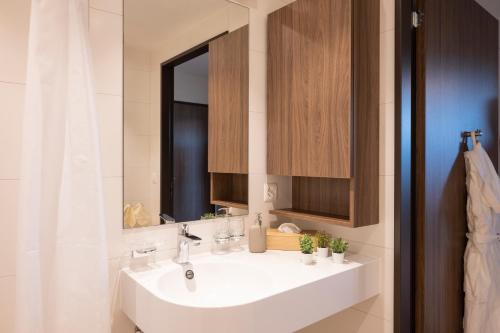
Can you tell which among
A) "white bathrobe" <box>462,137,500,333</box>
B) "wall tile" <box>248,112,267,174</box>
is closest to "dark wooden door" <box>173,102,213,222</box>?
"wall tile" <box>248,112,267,174</box>

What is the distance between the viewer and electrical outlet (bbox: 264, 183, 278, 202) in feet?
5.61

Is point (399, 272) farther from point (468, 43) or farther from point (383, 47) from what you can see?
point (468, 43)

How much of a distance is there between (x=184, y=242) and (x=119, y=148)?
1.42ft

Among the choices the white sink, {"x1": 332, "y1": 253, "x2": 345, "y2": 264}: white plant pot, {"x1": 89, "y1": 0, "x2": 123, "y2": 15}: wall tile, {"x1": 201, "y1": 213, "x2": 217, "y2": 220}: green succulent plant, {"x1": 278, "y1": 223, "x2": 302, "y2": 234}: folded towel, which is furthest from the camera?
{"x1": 278, "y1": 223, "x2": 302, "y2": 234}: folded towel

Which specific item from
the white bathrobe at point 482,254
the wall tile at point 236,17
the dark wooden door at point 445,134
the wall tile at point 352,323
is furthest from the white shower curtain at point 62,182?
the white bathrobe at point 482,254

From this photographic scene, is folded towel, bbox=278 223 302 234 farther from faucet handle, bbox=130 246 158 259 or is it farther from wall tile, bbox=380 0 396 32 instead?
wall tile, bbox=380 0 396 32

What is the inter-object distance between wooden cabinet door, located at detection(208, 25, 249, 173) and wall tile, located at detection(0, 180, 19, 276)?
758 mm

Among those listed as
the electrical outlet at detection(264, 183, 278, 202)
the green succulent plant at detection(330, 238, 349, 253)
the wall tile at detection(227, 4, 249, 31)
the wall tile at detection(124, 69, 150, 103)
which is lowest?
the green succulent plant at detection(330, 238, 349, 253)

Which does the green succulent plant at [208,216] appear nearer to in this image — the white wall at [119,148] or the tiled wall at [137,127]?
the white wall at [119,148]

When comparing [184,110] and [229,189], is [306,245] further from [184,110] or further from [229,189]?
[184,110]

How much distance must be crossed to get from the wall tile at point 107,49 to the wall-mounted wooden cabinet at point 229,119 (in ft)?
1.40

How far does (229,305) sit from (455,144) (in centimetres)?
141

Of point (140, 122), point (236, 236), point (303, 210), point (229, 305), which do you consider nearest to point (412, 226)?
point (303, 210)

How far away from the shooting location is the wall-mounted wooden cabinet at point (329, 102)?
1338mm
